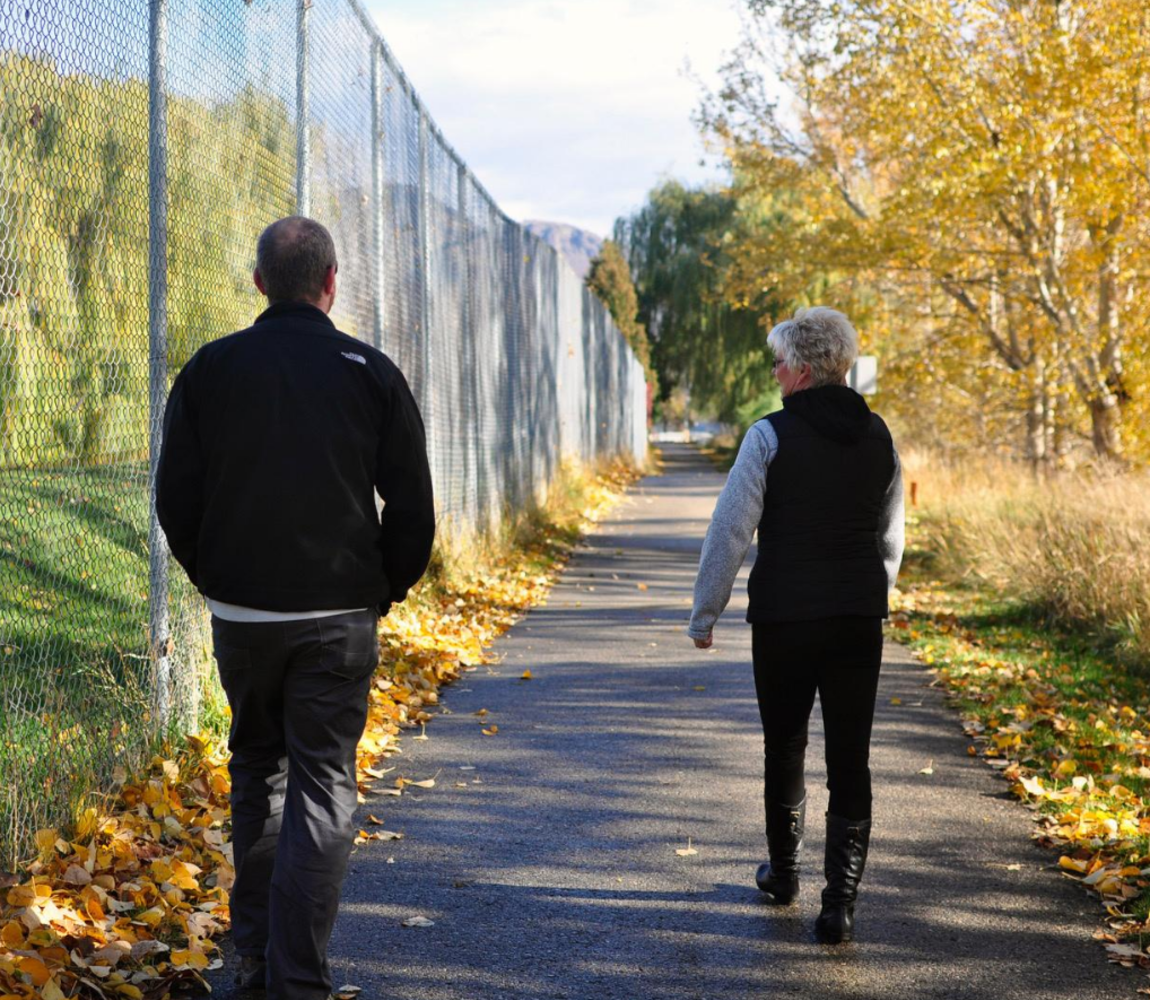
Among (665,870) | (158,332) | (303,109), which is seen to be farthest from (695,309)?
(665,870)

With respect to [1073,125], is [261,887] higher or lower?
lower

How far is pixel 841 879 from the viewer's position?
4.42 metres

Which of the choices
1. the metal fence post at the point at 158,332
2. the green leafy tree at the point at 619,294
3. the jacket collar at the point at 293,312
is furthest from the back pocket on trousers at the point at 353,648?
the green leafy tree at the point at 619,294

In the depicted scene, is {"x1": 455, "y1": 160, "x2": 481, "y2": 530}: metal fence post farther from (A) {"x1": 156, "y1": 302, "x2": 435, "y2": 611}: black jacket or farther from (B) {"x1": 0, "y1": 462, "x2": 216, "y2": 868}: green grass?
(A) {"x1": 156, "y1": 302, "x2": 435, "y2": 611}: black jacket

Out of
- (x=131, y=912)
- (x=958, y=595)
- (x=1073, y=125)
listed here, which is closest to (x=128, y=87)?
(x=131, y=912)

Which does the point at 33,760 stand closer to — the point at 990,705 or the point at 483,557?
the point at 990,705

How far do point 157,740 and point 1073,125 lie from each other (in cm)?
1097

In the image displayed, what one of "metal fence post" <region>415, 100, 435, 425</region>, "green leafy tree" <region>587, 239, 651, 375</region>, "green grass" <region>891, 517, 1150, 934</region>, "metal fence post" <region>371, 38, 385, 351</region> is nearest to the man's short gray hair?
"green grass" <region>891, 517, 1150, 934</region>

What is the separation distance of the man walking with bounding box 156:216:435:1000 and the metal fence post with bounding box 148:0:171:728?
2195mm

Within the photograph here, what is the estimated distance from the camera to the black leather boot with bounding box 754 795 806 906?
4727mm

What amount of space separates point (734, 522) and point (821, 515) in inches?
10.6

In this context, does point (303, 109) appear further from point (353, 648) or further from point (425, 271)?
point (353, 648)

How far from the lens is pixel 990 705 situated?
315 inches

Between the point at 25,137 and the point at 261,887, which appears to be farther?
the point at 25,137
